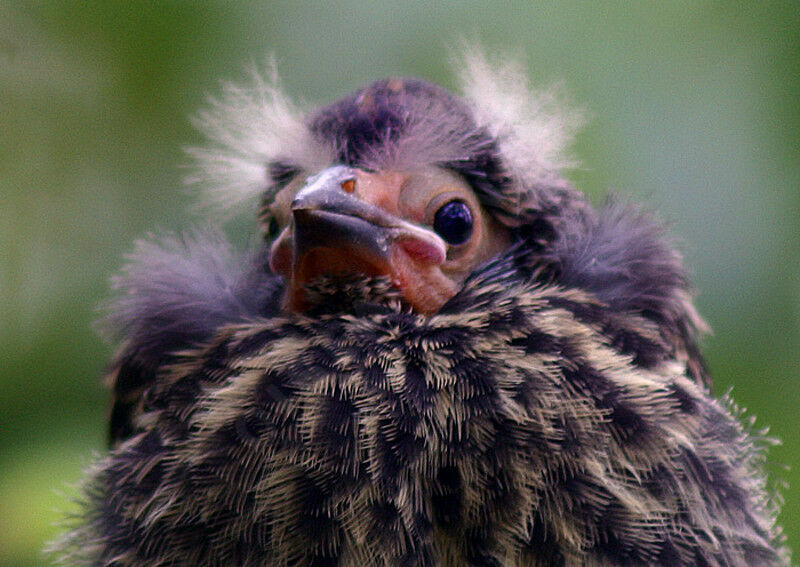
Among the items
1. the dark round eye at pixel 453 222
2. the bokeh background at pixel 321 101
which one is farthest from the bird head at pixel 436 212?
the bokeh background at pixel 321 101

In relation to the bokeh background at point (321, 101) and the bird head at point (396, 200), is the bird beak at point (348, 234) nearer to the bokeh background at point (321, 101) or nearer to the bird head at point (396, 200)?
the bird head at point (396, 200)

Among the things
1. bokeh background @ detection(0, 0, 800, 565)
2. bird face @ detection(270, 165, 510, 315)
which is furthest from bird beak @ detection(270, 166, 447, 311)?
bokeh background @ detection(0, 0, 800, 565)

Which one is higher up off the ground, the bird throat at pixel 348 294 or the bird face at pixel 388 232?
the bird face at pixel 388 232

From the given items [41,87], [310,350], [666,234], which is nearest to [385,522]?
[310,350]

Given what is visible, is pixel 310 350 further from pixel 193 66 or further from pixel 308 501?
pixel 193 66

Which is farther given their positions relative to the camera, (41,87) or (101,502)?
(41,87)

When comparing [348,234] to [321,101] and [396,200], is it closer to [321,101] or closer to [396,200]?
[396,200]

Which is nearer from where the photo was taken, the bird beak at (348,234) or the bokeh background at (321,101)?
the bird beak at (348,234)
